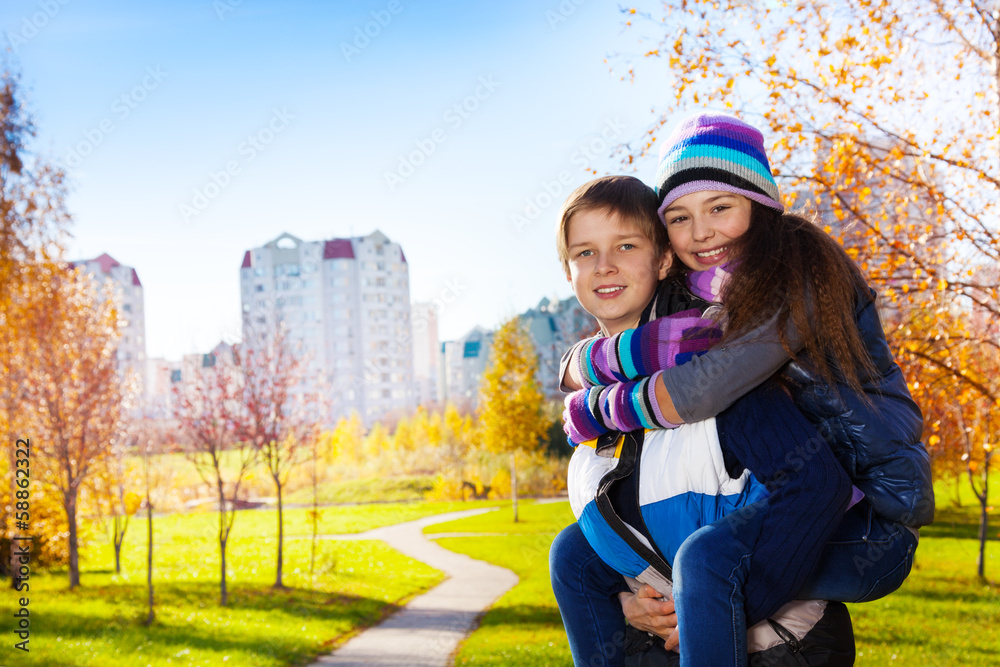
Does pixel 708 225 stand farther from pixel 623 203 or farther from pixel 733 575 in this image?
pixel 733 575

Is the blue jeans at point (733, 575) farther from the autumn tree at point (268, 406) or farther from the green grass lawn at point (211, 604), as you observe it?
the autumn tree at point (268, 406)

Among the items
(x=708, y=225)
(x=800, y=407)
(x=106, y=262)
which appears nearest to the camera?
(x=800, y=407)

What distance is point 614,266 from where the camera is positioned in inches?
84.6

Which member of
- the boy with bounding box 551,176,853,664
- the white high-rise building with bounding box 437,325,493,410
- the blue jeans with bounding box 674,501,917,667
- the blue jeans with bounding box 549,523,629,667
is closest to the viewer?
the blue jeans with bounding box 674,501,917,667

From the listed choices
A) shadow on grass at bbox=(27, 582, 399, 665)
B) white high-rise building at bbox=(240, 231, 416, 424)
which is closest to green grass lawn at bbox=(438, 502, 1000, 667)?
shadow on grass at bbox=(27, 582, 399, 665)

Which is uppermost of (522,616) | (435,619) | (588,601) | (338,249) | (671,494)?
(338,249)

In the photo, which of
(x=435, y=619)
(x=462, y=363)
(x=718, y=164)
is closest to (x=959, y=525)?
(x=435, y=619)

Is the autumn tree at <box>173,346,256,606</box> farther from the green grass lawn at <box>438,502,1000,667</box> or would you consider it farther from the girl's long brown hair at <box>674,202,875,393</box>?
the girl's long brown hair at <box>674,202,875,393</box>

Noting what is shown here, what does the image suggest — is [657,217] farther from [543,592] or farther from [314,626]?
[543,592]

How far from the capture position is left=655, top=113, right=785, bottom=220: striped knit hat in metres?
2.09

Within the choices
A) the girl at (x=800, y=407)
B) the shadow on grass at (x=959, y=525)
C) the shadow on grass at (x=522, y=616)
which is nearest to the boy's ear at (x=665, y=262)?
the girl at (x=800, y=407)

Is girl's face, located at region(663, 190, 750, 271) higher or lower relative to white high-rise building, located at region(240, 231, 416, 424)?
lower

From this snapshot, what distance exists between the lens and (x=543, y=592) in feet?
39.8

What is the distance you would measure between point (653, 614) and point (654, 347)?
0.74 metres
